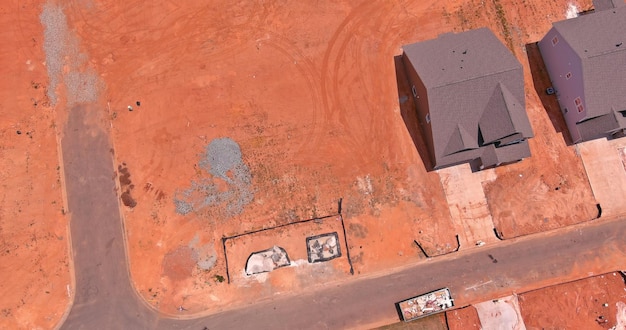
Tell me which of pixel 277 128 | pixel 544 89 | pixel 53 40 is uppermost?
pixel 53 40

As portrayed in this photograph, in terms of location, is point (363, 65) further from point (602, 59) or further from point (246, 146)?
point (602, 59)

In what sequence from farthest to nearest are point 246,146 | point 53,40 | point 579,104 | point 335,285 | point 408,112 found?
point 53,40 → point 408,112 → point 246,146 → point 579,104 → point 335,285

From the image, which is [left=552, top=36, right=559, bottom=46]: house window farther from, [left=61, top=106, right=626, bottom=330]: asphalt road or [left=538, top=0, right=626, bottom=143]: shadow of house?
[left=61, top=106, right=626, bottom=330]: asphalt road

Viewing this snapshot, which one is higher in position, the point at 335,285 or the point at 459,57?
the point at 459,57

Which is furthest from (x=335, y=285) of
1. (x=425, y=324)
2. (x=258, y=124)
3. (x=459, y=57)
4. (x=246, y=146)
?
(x=459, y=57)

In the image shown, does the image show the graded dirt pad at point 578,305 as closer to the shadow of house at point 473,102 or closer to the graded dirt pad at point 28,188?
the shadow of house at point 473,102

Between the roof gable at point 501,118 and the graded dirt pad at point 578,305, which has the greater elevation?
the roof gable at point 501,118

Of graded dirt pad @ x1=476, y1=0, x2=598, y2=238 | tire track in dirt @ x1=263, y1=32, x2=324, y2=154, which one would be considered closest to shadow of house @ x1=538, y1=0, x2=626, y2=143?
graded dirt pad @ x1=476, y1=0, x2=598, y2=238

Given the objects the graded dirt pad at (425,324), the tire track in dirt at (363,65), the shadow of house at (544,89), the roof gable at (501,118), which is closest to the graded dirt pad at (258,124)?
the tire track in dirt at (363,65)
